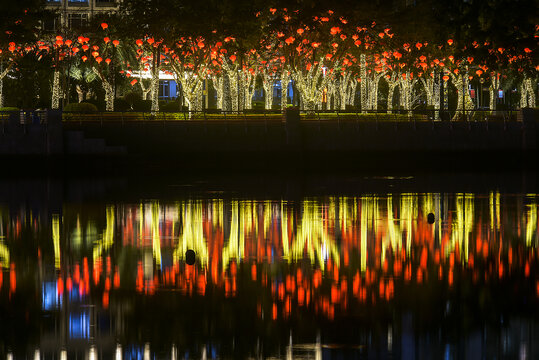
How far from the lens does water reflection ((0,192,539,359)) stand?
42.4 feet

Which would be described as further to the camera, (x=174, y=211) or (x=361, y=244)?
(x=174, y=211)

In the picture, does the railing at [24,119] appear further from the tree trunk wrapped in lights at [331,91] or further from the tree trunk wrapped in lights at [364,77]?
the tree trunk wrapped in lights at [331,91]

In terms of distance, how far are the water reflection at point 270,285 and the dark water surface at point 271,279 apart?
32 mm

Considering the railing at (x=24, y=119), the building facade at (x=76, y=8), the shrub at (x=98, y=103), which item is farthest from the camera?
the building facade at (x=76, y=8)

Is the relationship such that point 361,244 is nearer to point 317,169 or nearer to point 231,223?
point 231,223

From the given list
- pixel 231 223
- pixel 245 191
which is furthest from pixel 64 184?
pixel 231 223

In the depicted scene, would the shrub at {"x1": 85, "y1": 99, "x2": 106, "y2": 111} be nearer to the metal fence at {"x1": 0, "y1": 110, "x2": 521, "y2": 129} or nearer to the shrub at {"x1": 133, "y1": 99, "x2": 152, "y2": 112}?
the shrub at {"x1": 133, "y1": 99, "x2": 152, "y2": 112}

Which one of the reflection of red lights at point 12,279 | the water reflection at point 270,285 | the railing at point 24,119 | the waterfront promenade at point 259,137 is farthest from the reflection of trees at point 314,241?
the railing at point 24,119

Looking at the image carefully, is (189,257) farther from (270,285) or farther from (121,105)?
(121,105)

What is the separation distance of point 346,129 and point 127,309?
41541mm

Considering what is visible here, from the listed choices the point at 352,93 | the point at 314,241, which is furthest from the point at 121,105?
the point at 314,241

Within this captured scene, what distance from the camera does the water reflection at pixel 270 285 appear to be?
12930 mm

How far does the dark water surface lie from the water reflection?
1.3 inches

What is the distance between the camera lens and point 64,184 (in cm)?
4403
